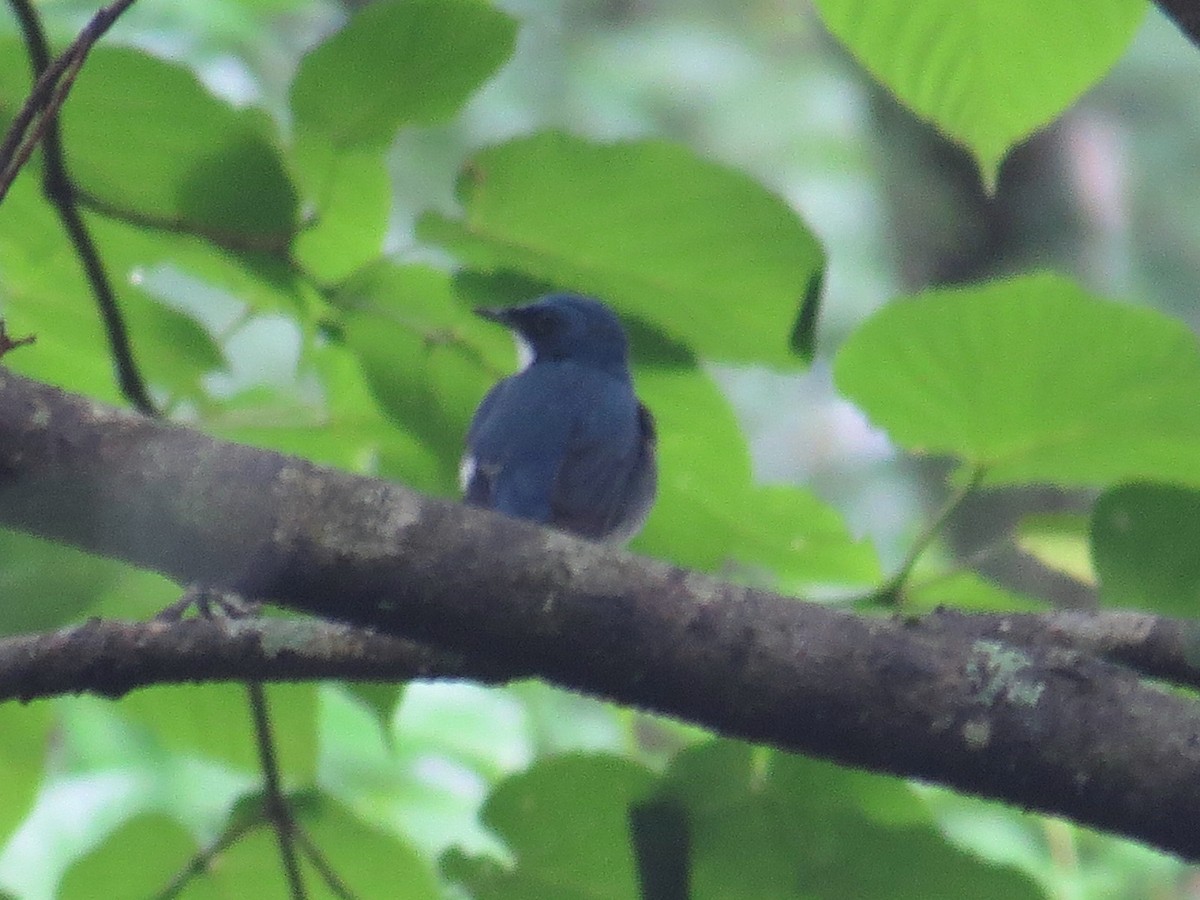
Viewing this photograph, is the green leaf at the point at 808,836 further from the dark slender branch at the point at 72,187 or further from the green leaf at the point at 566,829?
the dark slender branch at the point at 72,187

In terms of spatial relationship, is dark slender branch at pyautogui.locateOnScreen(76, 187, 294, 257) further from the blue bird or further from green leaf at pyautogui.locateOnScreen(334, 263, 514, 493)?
→ the blue bird

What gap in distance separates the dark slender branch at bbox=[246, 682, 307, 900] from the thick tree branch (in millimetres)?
527

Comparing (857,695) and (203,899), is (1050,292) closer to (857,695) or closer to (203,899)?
(857,695)

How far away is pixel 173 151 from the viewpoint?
72.4 inches

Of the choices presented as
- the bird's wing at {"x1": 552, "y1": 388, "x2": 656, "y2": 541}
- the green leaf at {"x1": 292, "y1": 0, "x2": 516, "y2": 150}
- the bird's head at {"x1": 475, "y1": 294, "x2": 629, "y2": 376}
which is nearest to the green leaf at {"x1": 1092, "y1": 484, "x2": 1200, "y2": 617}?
the bird's wing at {"x1": 552, "y1": 388, "x2": 656, "y2": 541}

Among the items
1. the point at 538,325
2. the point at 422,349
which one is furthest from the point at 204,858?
the point at 538,325

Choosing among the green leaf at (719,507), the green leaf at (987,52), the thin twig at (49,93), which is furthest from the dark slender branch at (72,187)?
the green leaf at (987,52)

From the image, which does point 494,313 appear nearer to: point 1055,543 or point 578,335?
point 1055,543

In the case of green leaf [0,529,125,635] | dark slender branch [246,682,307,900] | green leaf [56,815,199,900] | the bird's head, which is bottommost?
the bird's head

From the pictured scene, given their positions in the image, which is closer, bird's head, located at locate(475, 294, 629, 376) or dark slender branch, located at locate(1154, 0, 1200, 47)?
dark slender branch, located at locate(1154, 0, 1200, 47)

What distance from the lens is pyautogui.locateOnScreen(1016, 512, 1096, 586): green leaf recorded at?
6.90ft

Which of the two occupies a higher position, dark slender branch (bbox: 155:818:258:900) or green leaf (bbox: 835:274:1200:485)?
green leaf (bbox: 835:274:1200:485)

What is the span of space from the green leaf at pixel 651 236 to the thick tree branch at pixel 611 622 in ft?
1.65

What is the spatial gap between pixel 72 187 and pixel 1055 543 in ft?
4.66
